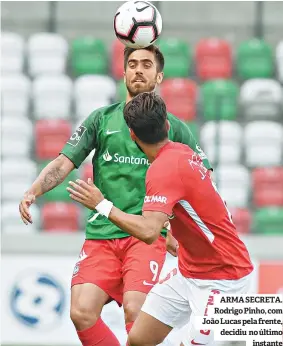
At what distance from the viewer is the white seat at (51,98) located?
12.0 m

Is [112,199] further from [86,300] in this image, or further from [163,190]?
[163,190]

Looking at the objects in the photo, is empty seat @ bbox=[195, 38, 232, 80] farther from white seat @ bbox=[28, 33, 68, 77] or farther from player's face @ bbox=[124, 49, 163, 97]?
player's face @ bbox=[124, 49, 163, 97]

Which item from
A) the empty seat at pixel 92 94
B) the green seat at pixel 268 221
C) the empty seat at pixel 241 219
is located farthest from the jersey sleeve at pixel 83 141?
the empty seat at pixel 92 94

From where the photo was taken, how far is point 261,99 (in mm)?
11867

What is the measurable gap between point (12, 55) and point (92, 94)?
1.22m

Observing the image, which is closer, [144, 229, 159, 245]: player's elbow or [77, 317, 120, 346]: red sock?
[144, 229, 159, 245]: player's elbow

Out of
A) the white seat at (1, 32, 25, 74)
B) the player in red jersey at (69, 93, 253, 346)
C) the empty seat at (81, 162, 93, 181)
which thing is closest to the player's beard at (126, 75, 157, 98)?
the player in red jersey at (69, 93, 253, 346)

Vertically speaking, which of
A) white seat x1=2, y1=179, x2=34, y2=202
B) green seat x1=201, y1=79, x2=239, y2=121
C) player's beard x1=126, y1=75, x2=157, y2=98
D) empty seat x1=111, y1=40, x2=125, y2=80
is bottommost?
white seat x1=2, y1=179, x2=34, y2=202

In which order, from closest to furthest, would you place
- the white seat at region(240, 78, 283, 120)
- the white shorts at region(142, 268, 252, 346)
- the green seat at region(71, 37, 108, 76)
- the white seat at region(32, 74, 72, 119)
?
the white shorts at region(142, 268, 252, 346) → the white seat at region(240, 78, 283, 120) → the white seat at region(32, 74, 72, 119) → the green seat at region(71, 37, 108, 76)

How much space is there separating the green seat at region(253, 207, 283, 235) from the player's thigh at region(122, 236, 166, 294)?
4258mm

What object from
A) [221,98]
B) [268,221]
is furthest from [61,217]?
[221,98]

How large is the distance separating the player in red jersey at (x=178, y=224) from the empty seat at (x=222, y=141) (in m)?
5.06

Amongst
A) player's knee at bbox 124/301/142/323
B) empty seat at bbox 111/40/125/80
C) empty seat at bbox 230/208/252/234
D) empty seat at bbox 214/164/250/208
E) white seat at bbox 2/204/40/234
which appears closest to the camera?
player's knee at bbox 124/301/142/323

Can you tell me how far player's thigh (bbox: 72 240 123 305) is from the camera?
6191mm
